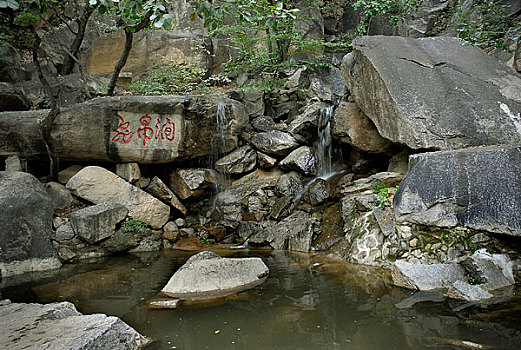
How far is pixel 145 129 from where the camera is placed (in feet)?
31.1

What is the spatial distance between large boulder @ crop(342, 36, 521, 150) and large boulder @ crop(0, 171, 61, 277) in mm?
7351

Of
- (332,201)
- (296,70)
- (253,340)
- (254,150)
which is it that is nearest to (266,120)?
(254,150)

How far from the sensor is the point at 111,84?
33.7ft

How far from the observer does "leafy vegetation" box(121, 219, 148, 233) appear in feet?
27.4

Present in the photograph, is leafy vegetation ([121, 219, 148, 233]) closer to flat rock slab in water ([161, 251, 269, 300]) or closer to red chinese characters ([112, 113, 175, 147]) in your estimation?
red chinese characters ([112, 113, 175, 147])

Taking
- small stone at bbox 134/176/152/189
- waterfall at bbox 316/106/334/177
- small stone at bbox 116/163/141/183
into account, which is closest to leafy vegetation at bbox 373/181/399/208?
waterfall at bbox 316/106/334/177

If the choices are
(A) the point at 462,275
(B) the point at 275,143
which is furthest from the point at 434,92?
(B) the point at 275,143

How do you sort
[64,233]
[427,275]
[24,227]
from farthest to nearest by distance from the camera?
[64,233], [24,227], [427,275]

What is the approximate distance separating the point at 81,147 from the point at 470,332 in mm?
8989

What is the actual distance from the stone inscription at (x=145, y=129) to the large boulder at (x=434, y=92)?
4.85 metres

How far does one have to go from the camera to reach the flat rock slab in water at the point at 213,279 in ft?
16.9

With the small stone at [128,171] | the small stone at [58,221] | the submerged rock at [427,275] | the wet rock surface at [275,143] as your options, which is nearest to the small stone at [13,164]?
the small stone at [58,221]

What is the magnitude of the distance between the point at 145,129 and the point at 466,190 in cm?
753

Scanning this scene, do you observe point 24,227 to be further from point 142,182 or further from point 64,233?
point 142,182
